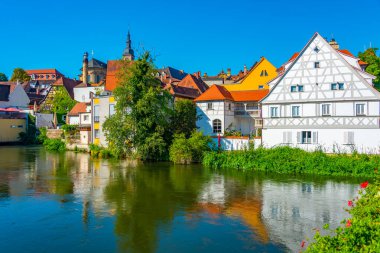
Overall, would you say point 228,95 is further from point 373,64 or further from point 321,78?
point 373,64

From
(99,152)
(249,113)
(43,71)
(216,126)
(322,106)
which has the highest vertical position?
(43,71)

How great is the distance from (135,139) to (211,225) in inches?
799

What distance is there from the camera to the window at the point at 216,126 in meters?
39.7

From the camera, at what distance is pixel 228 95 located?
136 ft

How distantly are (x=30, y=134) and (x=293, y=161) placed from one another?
1895 inches

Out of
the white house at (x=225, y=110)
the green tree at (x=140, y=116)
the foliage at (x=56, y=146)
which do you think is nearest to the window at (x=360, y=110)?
the white house at (x=225, y=110)

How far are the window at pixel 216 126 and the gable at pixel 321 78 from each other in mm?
9472

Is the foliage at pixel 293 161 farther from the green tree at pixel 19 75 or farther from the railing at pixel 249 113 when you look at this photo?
the green tree at pixel 19 75

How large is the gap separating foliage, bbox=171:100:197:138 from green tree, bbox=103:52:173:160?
1.71m

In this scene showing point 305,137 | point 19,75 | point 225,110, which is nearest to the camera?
point 305,137

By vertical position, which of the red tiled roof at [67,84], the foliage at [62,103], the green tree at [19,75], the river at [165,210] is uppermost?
the green tree at [19,75]

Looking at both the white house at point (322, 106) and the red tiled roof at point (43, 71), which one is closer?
the white house at point (322, 106)

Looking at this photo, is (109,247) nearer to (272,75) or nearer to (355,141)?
(355,141)

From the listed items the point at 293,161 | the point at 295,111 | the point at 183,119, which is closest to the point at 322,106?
the point at 295,111
